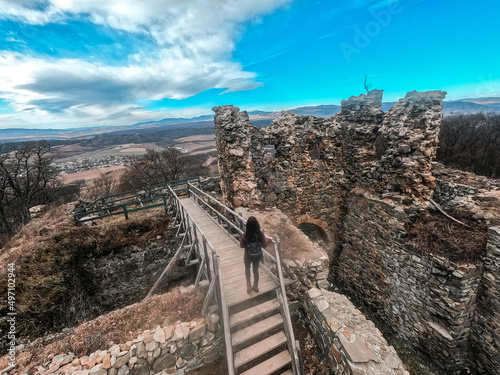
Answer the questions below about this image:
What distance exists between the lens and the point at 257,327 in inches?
175

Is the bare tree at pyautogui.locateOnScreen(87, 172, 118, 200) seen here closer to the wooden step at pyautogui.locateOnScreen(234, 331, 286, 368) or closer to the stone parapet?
the wooden step at pyautogui.locateOnScreen(234, 331, 286, 368)

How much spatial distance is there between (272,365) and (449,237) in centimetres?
542

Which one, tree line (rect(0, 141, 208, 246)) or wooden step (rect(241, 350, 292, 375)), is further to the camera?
tree line (rect(0, 141, 208, 246))

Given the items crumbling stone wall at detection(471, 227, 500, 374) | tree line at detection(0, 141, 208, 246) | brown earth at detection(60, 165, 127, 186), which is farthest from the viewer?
brown earth at detection(60, 165, 127, 186)

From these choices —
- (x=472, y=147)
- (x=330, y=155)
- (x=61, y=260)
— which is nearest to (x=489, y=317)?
(x=330, y=155)

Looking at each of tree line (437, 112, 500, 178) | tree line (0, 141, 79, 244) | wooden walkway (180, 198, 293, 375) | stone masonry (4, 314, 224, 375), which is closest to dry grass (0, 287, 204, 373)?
stone masonry (4, 314, 224, 375)

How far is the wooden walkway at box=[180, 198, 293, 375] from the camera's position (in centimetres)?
417

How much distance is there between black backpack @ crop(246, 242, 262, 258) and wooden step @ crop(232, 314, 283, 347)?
4.42 feet

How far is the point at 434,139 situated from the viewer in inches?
278

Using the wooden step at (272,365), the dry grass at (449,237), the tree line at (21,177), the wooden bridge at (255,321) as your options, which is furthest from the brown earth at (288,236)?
the tree line at (21,177)

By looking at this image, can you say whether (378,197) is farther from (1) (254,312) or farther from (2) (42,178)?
(2) (42,178)

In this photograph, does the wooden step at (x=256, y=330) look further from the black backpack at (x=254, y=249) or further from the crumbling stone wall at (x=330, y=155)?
the crumbling stone wall at (x=330, y=155)

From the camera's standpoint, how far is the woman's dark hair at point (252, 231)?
445 centimetres

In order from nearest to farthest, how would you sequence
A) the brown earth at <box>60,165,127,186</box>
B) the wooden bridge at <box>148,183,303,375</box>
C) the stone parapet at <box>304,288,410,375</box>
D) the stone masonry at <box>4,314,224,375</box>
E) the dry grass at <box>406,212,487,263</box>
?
the stone parapet at <box>304,288,410,375</box>
the stone masonry at <box>4,314,224,375</box>
the wooden bridge at <box>148,183,303,375</box>
the dry grass at <box>406,212,487,263</box>
the brown earth at <box>60,165,127,186</box>
